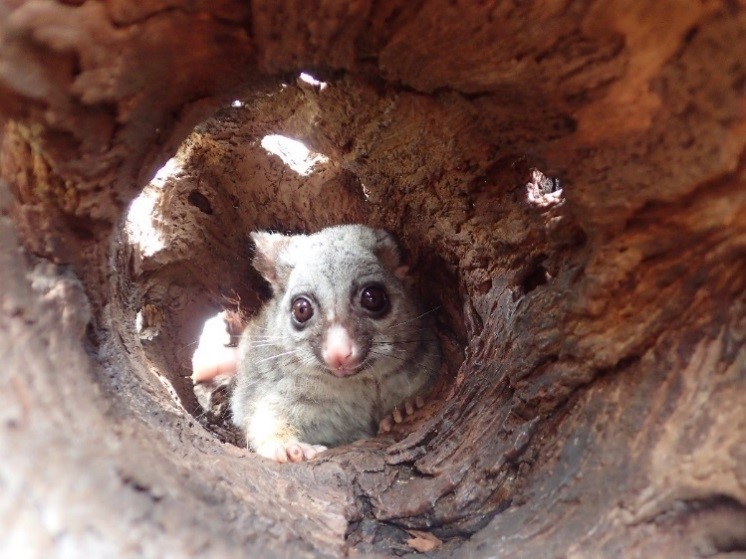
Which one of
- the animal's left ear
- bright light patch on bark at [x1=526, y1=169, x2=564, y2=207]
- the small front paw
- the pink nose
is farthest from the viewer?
the animal's left ear

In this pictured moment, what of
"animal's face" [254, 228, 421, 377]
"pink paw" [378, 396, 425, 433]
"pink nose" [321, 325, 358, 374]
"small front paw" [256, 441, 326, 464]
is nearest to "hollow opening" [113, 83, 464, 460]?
"pink paw" [378, 396, 425, 433]

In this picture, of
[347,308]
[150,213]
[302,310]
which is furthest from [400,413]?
[150,213]

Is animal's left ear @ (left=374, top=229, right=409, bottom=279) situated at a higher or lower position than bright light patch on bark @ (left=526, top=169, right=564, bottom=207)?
lower

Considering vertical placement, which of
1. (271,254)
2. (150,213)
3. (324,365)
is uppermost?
(150,213)

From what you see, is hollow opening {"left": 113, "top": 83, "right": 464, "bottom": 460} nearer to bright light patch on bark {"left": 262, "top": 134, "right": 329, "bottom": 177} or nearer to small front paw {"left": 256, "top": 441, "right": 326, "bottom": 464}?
bright light patch on bark {"left": 262, "top": 134, "right": 329, "bottom": 177}

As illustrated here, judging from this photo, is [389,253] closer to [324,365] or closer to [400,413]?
[324,365]

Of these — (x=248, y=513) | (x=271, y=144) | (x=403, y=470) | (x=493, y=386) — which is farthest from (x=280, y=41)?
(x=271, y=144)

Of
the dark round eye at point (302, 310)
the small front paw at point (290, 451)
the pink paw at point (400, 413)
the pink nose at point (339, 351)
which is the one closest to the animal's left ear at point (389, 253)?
the dark round eye at point (302, 310)

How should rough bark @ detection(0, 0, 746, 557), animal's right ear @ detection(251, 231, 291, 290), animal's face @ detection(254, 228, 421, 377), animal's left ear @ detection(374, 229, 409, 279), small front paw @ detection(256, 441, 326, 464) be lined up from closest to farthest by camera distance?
rough bark @ detection(0, 0, 746, 557) → small front paw @ detection(256, 441, 326, 464) → animal's face @ detection(254, 228, 421, 377) → animal's left ear @ detection(374, 229, 409, 279) → animal's right ear @ detection(251, 231, 291, 290)
